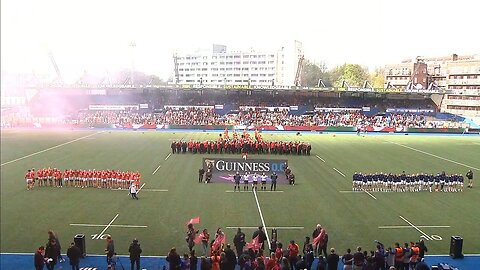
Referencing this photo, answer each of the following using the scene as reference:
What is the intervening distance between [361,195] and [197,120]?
26.0m

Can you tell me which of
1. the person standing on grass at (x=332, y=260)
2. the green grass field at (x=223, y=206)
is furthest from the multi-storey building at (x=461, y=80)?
the person standing on grass at (x=332, y=260)

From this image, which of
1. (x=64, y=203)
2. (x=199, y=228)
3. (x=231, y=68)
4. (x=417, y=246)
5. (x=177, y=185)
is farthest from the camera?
(x=231, y=68)

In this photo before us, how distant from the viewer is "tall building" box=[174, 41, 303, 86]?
147 feet

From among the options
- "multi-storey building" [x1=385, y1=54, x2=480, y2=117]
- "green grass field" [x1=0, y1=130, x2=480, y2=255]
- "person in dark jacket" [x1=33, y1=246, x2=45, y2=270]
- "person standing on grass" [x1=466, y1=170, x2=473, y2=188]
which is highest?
"multi-storey building" [x1=385, y1=54, x2=480, y2=117]

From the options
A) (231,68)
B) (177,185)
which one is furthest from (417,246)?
(231,68)

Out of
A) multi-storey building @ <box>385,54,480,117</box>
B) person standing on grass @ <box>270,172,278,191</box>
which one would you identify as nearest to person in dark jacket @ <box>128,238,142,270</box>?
person standing on grass @ <box>270,172,278,191</box>

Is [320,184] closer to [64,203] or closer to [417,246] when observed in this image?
[417,246]

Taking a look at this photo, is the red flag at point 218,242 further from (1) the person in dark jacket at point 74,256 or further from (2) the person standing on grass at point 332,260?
(1) the person in dark jacket at point 74,256

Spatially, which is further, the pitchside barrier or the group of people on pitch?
the pitchside barrier

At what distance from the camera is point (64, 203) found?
43.5 feet

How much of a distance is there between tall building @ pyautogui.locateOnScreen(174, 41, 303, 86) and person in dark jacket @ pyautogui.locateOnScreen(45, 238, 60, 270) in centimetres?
3014

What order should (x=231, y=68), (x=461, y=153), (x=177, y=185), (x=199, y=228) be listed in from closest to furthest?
(x=199, y=228) < (x=177, y=185) < (x=461, y=153) < (x=231, y=68)

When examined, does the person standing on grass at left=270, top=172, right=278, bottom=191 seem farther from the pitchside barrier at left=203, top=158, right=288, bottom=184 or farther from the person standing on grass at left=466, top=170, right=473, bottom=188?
the person standing on grass at left=466, top=170, right=473, bottom=188

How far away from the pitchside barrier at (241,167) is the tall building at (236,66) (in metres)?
22.5
